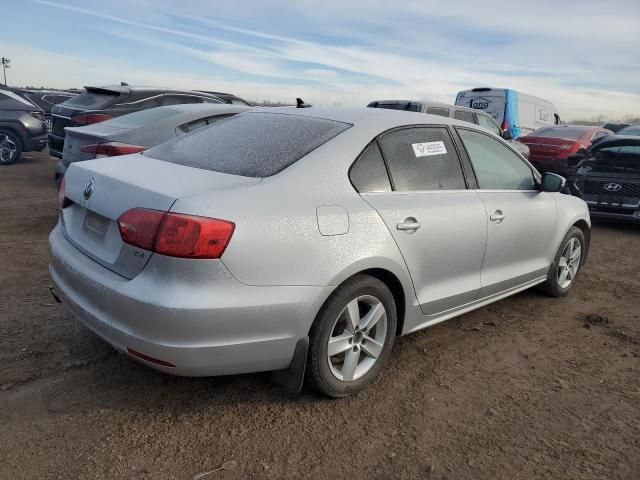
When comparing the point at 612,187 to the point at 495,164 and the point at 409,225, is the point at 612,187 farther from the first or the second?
the point at 409,225

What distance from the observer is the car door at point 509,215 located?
3709mm

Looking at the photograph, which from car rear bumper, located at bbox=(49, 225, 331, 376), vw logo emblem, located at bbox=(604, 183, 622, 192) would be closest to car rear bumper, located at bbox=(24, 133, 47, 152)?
car rear bumper, located at bbox=(49, 225, 331, 376)

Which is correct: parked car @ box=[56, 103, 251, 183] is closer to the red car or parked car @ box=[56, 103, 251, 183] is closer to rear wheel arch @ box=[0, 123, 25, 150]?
rear wheel arch @ box=[0, 123, 25, 150]

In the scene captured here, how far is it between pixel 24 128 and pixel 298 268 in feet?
36.4

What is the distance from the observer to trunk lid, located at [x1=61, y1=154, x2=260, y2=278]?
243 cm

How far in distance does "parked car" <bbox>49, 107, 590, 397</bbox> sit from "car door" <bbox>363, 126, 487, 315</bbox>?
0.03ft

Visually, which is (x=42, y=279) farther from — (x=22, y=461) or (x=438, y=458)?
(x=438, y=458)

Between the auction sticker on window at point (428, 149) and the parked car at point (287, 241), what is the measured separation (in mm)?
11

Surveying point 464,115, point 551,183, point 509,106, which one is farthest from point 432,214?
point 509,106

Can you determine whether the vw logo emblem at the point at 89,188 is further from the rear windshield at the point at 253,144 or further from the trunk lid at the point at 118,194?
the rear windshield at the point at 253,144

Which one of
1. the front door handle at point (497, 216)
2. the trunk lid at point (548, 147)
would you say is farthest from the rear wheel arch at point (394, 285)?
the trunk lid at point (548, 147)

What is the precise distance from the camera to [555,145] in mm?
12219

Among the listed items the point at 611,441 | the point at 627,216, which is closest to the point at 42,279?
the point at 611,441

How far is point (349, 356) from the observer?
290 centimetres
